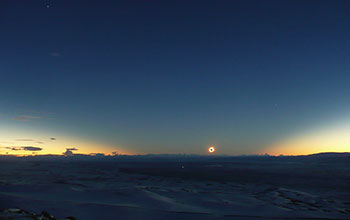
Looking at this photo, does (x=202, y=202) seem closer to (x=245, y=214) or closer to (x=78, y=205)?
(x=245, y=214)

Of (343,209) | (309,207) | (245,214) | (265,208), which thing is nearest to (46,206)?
(245,214)

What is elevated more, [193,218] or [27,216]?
[27,216]

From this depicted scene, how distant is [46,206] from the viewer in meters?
18.5

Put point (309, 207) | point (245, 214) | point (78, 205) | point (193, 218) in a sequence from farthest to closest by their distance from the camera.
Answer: point (309, 207) → point (78, 205) → point (245, 214) → point (193, 218)

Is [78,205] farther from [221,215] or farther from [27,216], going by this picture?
[221,215]

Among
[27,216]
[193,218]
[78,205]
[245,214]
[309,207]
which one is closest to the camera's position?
[27,216]

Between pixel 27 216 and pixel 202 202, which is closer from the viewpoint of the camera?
pixel 27 216

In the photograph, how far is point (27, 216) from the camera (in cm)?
1329

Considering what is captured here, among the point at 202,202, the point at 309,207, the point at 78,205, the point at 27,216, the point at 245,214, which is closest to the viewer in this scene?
the point at 27,216

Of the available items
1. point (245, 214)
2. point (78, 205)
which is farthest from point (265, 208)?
point (78, 205)

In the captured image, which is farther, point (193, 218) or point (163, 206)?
point (163, 206)

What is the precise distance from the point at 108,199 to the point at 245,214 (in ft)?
41.5

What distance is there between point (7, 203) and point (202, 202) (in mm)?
16649

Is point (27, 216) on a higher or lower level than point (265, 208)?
higher
